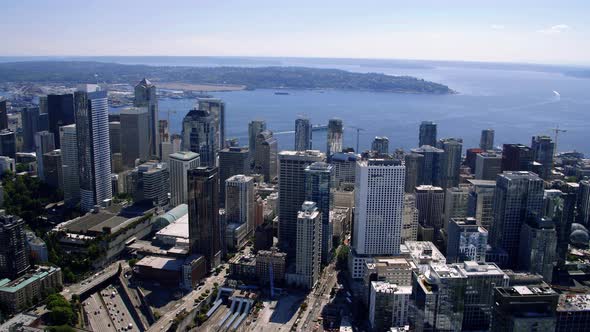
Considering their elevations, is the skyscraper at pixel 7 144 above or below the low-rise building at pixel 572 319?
above

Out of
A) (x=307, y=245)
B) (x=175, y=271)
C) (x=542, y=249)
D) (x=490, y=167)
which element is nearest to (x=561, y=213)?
(x=542, y=249)

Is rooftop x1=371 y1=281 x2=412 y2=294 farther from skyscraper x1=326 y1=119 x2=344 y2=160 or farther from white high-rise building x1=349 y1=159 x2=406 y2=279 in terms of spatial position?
skyscraper x1=326 y1=119 x2=344 y2=160

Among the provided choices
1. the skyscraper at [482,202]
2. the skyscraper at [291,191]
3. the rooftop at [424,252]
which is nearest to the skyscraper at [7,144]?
the skyscraper at [291,191]

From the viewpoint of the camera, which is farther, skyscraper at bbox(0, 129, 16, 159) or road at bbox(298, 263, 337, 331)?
skyscraper at bbox(0, 129, 16, 159)

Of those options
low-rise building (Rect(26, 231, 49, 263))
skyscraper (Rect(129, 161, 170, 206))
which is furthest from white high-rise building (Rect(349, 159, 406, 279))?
low-rise building (Rect(26, 231, 49, 263))

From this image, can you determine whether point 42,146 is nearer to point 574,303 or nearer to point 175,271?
point 175,271

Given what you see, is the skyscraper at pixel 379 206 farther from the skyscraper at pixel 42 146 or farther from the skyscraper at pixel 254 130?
the skyscraper at pixel 42 146

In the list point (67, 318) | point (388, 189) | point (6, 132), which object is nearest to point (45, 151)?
point (6, 132)
